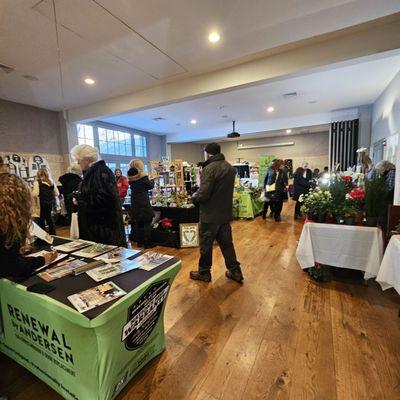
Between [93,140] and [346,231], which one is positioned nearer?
[346,231]

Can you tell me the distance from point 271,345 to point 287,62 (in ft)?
12.0

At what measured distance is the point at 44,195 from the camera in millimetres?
4223

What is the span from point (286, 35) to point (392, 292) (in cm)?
325

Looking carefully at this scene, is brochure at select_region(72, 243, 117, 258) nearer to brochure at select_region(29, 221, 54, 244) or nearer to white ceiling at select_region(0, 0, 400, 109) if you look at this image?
brochure at select_region(29, 221, 54, 244)

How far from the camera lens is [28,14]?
7.78ft

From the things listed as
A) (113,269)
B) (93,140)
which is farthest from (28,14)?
(93,140)

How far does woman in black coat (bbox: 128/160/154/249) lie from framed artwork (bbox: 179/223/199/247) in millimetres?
570

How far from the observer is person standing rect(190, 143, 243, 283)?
7.89ft

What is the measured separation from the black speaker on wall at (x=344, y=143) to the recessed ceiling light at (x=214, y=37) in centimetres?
542

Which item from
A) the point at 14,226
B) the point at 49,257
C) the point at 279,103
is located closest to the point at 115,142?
the point at 279,103

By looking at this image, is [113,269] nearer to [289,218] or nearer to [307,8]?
[307,8]

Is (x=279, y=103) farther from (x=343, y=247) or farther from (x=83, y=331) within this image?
(x=83, y=331)

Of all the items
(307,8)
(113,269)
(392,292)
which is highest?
(307,8)

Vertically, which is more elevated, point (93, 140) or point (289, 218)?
point (93, 140)
